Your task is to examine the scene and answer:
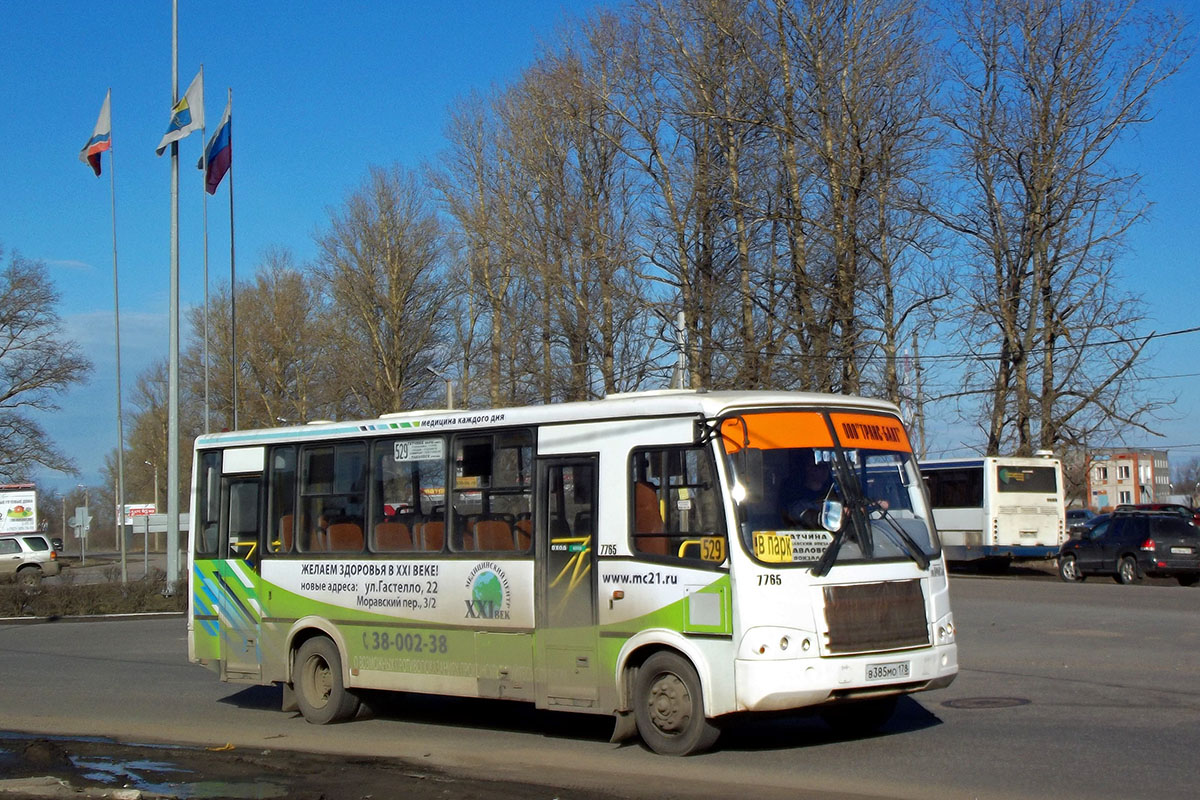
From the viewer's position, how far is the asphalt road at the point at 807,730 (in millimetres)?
8312

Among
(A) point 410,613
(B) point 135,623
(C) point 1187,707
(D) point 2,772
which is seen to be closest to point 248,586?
(A) point 410,613

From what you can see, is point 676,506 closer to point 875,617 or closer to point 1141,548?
point 875,617

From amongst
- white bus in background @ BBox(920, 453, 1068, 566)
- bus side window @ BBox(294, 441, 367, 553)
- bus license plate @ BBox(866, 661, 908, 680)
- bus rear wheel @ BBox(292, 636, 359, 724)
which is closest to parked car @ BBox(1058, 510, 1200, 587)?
white bus in background @ BBox(920, 453, 1068, 566)

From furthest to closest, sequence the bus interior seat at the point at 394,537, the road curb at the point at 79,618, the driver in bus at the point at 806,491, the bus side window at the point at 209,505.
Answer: the road curb at the point at 79,618, the bus side window at the point at 209,505, the bus interior seat at the point at 394,537, the driver in bus at the point at 806,491

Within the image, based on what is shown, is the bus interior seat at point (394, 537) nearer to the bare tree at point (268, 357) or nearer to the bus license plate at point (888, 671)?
the bus license plate at point (888, 671)

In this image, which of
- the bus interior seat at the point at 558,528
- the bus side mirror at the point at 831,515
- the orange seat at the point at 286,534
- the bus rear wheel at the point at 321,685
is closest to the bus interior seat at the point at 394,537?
the bus rear wheel at the point at 321,685

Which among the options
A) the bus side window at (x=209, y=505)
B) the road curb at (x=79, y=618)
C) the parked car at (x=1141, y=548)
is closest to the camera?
the bus side window at (x=209, y=505)

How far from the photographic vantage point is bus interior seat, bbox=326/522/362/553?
11883 millimetres

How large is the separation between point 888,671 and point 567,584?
8.50 ft

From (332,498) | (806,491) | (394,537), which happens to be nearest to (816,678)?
(806,491)

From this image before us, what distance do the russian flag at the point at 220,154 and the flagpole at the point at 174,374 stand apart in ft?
17.7

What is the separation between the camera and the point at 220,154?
121 feet

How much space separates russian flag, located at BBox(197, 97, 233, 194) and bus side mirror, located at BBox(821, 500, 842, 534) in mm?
30727

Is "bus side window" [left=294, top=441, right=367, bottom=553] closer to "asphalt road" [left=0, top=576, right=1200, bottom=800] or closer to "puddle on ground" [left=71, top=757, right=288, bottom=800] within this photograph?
"asphalt road" [left=0, top=576, right=1200, bottom=800]
